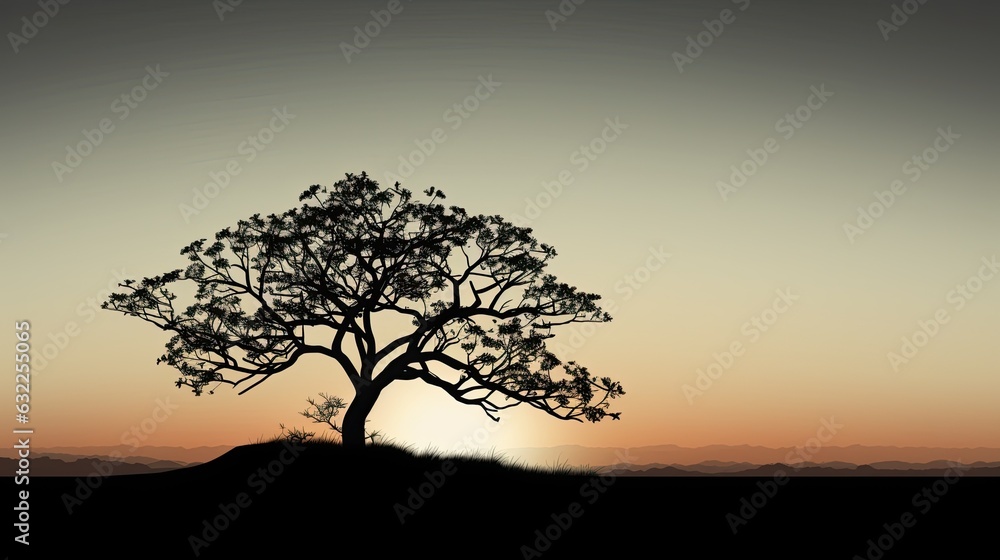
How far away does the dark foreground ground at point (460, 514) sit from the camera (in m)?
14.4

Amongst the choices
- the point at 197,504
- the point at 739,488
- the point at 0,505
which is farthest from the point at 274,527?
the point at 739,488

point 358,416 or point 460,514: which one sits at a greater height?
point 358,416

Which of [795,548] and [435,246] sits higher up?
[435,246]

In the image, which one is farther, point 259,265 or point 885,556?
point 259,265

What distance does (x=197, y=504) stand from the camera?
1975 cm

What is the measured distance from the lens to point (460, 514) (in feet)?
59.5

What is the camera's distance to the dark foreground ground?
1441 cm

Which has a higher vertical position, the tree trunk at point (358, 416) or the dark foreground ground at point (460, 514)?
the tree trunk at point (358, 416)

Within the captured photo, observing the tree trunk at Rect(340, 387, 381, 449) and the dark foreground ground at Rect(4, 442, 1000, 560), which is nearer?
the dark foreground ground at Rect(4, 442, 1000, 560)

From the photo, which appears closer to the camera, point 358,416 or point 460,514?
point 460,514

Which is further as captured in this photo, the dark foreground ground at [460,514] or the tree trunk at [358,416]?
the tree trunk at [358,416]

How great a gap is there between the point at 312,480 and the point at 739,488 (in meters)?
11.4

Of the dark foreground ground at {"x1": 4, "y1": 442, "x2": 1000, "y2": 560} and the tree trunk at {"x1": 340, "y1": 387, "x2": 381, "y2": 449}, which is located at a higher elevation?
the tree trunk at {"x1": 340, "y1": 387, "x2": 381, "y2": 449}

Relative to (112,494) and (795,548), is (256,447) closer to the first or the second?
(112,494)
